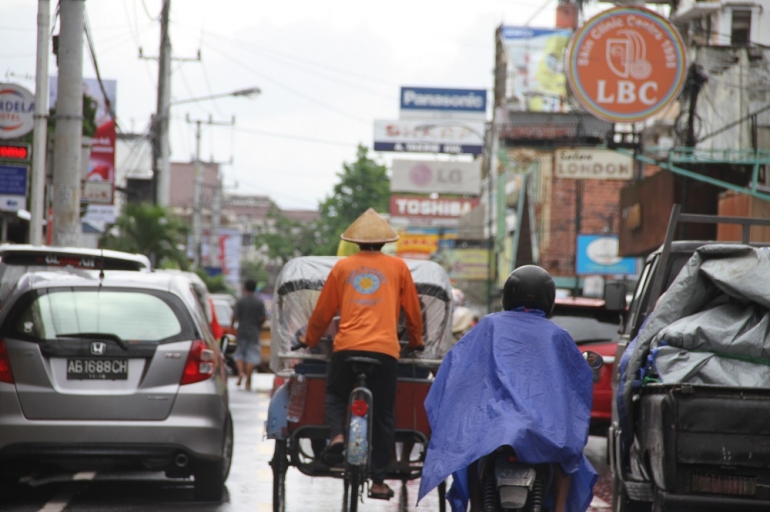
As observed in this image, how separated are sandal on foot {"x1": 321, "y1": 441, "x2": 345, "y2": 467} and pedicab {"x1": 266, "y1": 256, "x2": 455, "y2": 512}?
7cm

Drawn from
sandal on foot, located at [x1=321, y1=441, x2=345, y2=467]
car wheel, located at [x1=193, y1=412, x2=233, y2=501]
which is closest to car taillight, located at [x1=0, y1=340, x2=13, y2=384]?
car wheel, located at [x1=193, y1=412, x2=233, y2=501]

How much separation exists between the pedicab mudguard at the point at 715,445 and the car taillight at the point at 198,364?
373 centimetres

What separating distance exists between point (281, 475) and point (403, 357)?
43.3 inches

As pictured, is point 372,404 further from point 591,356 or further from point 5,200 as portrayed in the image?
point 5,200

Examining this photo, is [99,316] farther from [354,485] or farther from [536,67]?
[536,67]

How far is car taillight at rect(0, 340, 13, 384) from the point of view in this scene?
27.5ft

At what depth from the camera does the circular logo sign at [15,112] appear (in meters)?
19.2

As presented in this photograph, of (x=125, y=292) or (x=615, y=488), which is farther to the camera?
(x=125, y=292)

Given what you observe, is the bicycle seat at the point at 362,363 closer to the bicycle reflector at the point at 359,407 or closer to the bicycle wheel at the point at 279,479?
the bicycle reflector at the point at 359,407

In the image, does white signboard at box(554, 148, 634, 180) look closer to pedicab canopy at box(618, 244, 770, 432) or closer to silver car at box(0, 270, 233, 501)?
silver car at box(0, 270, 233, 501)

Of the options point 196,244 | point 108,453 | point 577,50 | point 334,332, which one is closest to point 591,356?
point 334,332

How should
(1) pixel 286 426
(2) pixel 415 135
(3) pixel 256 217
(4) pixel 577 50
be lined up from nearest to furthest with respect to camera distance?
(1) pixel 286 426 → (4) pixel 577 50 → (2) pixel 415 135 → (3) pixel 256 217

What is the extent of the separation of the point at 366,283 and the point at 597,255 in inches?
1349

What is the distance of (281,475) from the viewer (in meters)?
7.74
